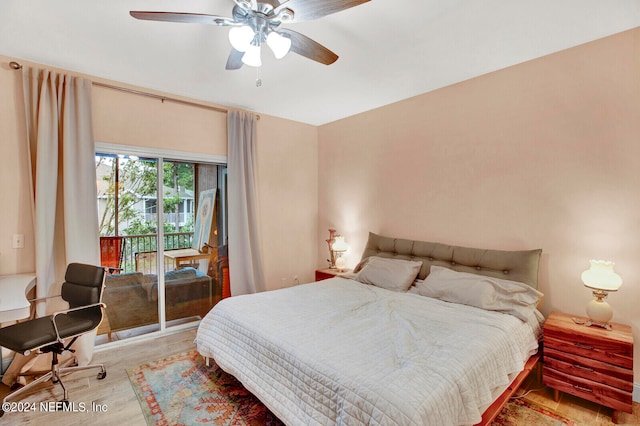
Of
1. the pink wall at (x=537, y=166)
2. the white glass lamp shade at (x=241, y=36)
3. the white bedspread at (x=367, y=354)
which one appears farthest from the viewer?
the pink wall at (x=537, y=166)

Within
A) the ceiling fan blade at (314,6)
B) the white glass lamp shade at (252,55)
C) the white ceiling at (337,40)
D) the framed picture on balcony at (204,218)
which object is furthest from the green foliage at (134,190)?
the ceiling fan blade at (314,6)

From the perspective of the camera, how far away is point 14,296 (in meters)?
2.03

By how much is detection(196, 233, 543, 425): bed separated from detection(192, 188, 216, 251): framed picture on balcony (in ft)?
4.70

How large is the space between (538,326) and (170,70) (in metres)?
3.86

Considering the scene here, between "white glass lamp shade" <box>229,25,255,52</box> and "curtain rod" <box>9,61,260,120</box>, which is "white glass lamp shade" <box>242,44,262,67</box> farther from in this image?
"curtain rod" <box>9,61,260,120</box>

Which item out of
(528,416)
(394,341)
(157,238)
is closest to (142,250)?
(157,238)

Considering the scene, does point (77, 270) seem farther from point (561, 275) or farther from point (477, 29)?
point (561, 275)

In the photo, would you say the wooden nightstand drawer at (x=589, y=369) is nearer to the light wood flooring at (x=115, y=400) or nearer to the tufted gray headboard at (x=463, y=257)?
the light wood flooring at (x=115, y=400)

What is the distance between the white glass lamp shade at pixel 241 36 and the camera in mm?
1740

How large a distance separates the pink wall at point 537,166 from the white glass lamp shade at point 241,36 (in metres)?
2.29

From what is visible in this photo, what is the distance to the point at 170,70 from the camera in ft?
9.44

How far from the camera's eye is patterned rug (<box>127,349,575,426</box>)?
2.04 metres

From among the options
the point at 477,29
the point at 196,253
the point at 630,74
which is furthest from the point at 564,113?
the point at 196,253

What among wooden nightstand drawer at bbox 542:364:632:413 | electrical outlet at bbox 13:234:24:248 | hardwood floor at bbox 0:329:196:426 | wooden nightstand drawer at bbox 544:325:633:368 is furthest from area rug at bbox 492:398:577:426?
electrical outlet at bbox 13:234:24:248
